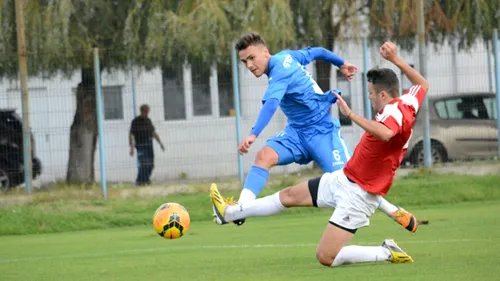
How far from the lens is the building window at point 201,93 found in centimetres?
2048

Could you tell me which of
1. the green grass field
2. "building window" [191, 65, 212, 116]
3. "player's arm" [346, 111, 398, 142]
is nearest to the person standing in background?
"building window" [191, 65, 212, 116]

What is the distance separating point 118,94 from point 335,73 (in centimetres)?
446

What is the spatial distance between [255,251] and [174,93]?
900cm

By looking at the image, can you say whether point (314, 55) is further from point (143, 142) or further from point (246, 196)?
point (143, 142)

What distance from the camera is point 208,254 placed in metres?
12.0

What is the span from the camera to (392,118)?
9.05 meters

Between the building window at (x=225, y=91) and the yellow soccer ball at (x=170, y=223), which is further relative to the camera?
the building window at (x=225, y=91)

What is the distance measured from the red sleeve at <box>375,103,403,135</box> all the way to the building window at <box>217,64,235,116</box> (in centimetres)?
1162

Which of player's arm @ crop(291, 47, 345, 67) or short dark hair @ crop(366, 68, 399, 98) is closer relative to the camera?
short dark hair @ crop(366, 68, 399, 98)

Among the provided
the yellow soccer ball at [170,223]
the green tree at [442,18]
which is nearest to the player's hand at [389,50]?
the yellow soccer ball at [170,223]

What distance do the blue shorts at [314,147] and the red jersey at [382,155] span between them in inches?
72.4

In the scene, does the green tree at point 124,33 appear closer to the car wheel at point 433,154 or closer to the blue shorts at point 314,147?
the car wheel at point 433,154

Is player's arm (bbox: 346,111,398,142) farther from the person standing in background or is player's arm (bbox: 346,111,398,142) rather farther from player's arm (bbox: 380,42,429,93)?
the person standing in background

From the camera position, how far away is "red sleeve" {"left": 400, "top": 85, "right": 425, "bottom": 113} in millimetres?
9312
